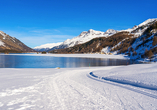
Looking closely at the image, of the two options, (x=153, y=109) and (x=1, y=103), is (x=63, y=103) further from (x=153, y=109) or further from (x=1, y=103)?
(x=153, y=109)

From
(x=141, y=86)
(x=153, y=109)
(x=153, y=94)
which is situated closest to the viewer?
(x=153, y=109)

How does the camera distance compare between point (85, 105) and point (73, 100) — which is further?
point (73, 100)

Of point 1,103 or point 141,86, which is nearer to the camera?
point 1,103

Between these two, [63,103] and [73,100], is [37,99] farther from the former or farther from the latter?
[73,100]

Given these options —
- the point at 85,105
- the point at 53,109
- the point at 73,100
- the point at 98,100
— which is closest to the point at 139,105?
the point at 98,100

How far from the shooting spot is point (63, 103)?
20.9 feet

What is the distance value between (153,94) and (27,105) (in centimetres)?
781

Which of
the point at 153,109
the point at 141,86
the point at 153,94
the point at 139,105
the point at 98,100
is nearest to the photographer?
the point at 153,109

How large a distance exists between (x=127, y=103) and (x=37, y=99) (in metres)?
5.25

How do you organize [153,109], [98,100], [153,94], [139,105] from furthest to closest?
[153,94] → [98,100] → [139,105] → [153,109]

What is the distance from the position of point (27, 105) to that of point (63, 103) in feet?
6.25

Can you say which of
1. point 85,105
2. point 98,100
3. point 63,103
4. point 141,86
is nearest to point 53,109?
point 63,103

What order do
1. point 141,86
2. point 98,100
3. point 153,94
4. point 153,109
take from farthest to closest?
point 141,86, point 153,94, point 98,100, point 153,109

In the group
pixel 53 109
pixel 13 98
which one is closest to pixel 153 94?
pixel 53 109
